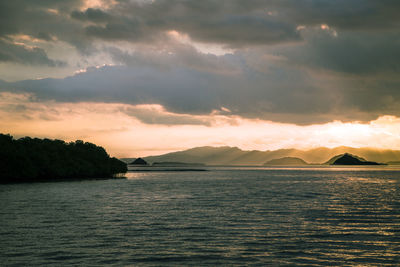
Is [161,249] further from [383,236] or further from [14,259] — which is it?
[383,236]

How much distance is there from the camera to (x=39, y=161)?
162625mm

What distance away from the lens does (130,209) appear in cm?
5997

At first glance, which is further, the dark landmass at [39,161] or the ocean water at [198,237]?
the dark landmass at [39,161]

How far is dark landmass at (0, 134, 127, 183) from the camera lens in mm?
143500

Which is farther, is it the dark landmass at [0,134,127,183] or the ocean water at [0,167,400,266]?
the dark landmass at [0,134,127,183]

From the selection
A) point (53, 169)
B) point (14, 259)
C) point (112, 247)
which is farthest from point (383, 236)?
point (53, 169)

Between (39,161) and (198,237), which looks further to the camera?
(39,161)

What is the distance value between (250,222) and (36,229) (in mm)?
23807

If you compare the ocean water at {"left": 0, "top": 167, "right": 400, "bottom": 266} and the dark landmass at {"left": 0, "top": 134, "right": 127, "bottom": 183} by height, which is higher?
the dark landmass at {"left": 0, "top": 134, "right": 127, "bottom": 183}

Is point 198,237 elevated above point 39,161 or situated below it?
below

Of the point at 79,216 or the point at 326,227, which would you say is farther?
the point at 79,216

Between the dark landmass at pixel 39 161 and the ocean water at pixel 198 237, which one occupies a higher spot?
the dark landmass at pixel 39 161

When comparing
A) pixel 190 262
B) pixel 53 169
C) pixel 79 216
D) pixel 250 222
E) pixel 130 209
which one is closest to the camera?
pixel 190 262

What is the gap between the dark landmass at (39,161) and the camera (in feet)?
471
